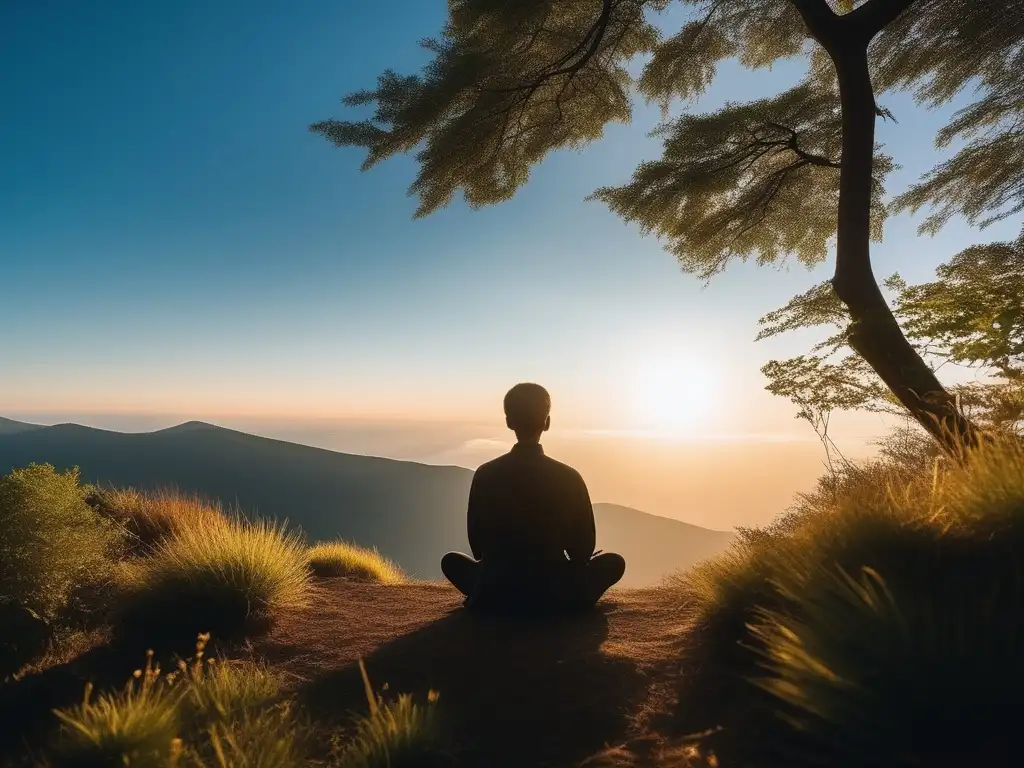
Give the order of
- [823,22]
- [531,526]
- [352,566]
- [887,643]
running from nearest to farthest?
[887,643]
[531,526]
[823,22]
[352,566]

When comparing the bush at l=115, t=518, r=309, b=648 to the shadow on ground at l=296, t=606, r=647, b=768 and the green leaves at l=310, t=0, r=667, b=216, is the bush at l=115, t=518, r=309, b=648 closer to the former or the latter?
the shadow on ground at l=296, t=606, r=647, b=768

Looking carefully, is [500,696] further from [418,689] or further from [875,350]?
[875,350]

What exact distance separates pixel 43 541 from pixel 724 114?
10429mm

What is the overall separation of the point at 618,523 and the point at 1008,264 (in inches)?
4110

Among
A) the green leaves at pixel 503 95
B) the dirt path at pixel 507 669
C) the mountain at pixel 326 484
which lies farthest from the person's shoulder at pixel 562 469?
the mountain at pixel 326 484

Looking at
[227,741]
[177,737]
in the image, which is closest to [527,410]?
[227,741]

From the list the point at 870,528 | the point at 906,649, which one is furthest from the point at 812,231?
the point at 906,649

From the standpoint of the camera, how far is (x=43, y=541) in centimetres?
593

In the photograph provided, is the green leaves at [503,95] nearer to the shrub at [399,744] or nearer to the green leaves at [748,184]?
the green leaves at [748,184]

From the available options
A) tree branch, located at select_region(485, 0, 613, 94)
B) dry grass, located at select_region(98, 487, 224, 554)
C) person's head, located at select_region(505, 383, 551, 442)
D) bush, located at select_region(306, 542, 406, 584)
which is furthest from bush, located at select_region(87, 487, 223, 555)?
tree branch, located at select_region(485, 0, 613, 94)

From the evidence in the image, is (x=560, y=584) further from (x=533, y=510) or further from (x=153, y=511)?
(x=153, y=511)

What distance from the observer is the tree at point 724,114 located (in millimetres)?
7473

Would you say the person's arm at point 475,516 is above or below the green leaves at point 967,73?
below

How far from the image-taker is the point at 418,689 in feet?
11.9
